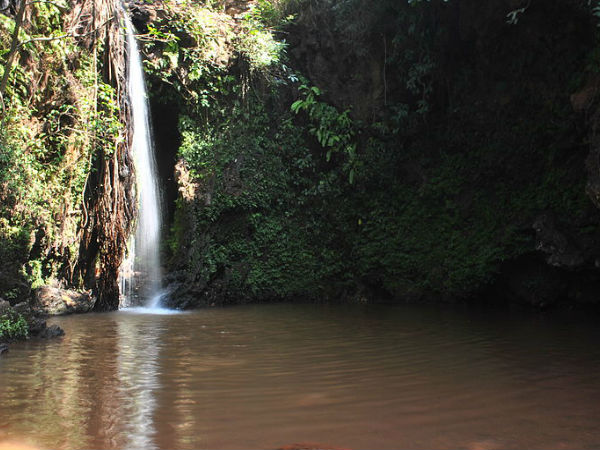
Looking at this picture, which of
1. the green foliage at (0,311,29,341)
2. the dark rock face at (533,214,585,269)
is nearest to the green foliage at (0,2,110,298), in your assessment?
the green foliage at (0,311,29,341)

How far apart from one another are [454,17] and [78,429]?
1062cm

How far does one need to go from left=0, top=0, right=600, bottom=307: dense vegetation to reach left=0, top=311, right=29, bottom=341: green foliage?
285cm

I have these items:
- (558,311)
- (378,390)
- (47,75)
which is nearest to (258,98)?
(47,75)

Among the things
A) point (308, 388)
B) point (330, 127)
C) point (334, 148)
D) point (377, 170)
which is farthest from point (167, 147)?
point (308, 388)

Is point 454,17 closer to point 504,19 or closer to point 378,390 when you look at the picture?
point 504,19

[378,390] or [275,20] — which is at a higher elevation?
[275,20]

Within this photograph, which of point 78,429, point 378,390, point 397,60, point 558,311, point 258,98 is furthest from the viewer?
point 258,98

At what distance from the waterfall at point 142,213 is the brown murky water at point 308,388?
4213 mm

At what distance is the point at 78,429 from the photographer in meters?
3.23

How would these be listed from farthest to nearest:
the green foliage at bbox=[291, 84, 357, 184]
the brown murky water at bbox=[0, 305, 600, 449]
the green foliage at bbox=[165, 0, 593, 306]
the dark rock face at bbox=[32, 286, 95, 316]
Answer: the green foliage at bbox=[291, 84, 357, 184], the green foliage at bbox=[165, 0, 593, 306], the dark rock face at bbox=[32, 286, 95, 316], the brown murky water at bbox=[0, 305, 600, 449]

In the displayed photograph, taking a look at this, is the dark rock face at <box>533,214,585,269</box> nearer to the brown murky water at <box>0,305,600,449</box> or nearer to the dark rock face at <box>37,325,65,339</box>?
the brown murky water at <box>0,305,600,449</box>

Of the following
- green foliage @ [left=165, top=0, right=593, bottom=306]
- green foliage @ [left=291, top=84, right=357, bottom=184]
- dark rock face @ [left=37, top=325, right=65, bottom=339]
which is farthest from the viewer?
green foliage @ [left=291, top=84, right=357, bottom=184]

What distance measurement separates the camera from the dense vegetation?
30.9ft

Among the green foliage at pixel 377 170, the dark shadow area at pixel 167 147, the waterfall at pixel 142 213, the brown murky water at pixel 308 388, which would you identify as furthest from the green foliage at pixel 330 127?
the brown murky water at pixel 308 388
